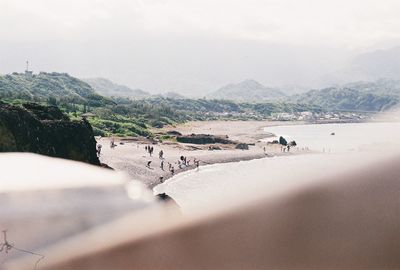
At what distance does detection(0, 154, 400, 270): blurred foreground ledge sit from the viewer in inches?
763

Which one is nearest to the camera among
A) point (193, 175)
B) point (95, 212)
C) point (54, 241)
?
point (54, 241)

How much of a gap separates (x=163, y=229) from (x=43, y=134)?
16156mm

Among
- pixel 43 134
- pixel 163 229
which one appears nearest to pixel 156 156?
pixel 43 134

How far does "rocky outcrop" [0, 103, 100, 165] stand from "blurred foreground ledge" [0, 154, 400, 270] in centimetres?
891

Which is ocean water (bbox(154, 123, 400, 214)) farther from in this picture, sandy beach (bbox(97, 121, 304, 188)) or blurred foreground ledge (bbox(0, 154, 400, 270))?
blurred foreground ledge (bbox(0, 154, 400, 270))

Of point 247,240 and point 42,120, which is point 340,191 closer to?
point 247,240

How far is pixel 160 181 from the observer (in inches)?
2432

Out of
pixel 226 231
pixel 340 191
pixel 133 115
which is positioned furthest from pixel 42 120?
pixel 133 115

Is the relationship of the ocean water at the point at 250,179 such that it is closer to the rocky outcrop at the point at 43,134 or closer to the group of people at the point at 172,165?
the group of people at the point at 172,165

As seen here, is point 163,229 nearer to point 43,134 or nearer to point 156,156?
point 43,134

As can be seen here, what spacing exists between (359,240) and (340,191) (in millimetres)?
21272

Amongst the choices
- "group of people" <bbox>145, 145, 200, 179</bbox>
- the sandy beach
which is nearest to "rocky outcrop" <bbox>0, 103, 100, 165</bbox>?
the sandy beach

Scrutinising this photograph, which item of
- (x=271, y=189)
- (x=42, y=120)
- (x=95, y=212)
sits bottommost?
(x=271, y=189)

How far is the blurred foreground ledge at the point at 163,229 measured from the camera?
19391 mm
